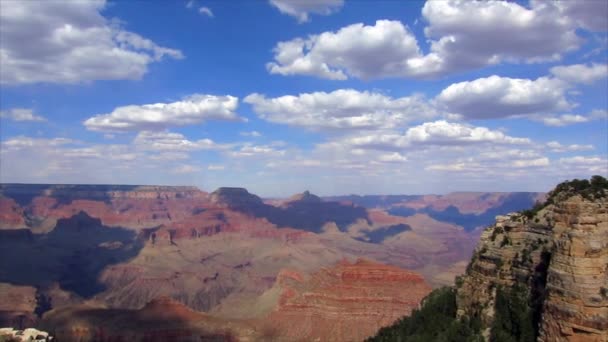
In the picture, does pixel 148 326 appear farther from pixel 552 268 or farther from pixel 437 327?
pixel 552 268

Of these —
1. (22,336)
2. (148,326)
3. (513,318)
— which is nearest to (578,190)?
(513,318)

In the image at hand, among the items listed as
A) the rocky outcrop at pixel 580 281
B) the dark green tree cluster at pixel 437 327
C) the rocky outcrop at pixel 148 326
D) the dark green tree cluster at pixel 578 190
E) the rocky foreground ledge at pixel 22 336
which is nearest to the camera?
the rocky outcrop at pixel 580 281

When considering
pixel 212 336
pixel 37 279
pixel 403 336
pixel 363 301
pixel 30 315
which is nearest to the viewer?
pixel 403 336

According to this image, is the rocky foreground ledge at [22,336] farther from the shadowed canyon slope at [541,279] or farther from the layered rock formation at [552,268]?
the layered rock formation at [552,268]

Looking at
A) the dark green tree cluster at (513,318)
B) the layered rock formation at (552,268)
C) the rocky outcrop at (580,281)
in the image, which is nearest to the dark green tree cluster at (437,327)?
the layered rock formation at (552,268)

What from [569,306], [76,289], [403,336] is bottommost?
[76,289]

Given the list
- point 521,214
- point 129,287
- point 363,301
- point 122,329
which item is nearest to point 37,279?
point 129,287

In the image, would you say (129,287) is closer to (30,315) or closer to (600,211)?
(30,315)

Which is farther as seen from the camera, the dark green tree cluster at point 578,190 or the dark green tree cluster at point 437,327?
the dark green tree cluster at point 437,327
